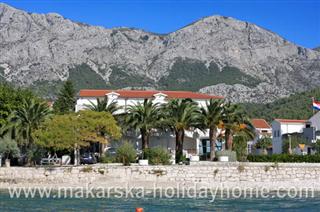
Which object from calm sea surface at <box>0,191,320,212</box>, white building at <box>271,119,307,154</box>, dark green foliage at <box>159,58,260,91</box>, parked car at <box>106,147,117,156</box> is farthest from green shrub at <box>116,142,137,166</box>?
dark green foliage at <box>159,58,260,91</box>

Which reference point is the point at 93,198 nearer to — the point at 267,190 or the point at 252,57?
the point at 267,190

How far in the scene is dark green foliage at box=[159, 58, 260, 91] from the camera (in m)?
166

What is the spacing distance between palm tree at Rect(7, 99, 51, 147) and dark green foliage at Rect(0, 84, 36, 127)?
14.1 feet

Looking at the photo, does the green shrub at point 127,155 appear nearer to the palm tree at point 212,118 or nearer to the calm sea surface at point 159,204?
the palm tree at point 212,118

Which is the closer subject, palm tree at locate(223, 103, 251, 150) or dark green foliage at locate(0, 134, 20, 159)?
dark green foliage at locate(0, 134, 20, 159)

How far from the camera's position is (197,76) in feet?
565

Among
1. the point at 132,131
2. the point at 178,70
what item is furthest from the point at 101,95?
the point at 178,70

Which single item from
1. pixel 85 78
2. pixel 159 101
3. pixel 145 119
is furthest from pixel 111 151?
pixel 85 78

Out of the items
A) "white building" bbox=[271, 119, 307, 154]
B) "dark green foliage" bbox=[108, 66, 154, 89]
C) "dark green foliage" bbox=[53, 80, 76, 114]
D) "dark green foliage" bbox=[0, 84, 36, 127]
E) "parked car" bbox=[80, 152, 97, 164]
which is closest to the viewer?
"parked car" bbox=[80, 152, 97, 164]

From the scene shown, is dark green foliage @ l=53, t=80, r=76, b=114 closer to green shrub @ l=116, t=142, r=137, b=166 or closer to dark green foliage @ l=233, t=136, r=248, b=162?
dark green foliage @ l=233, t=136, r=248, b=162

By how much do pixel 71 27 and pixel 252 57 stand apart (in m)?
70.0

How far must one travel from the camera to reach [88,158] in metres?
60.4

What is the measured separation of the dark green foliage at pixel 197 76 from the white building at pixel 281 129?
7244 cm

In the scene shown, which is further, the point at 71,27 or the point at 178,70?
the point at 71,27
